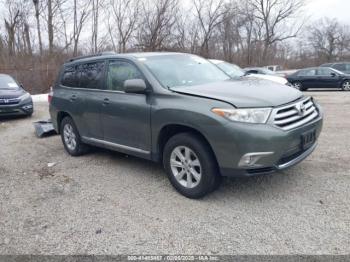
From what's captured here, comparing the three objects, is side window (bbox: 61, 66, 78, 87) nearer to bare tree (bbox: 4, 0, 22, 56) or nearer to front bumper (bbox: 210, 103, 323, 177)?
front bumper (bbox: 210, 103, 323, 177)

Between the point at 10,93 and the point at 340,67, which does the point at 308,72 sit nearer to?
the point at 340,67

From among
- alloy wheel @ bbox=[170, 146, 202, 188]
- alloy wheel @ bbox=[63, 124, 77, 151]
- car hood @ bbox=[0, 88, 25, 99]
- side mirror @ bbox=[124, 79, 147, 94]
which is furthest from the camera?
car hood @ bbox=[0, 88, 25, 99]

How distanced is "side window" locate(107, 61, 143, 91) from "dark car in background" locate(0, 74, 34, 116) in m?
6.77

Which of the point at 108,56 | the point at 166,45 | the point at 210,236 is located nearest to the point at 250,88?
the point at 210,236

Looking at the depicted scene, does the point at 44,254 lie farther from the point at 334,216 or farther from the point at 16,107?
the point at 16,107

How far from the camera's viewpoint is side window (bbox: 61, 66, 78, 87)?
6023 millimetres

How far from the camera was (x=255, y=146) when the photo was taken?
3463 mm

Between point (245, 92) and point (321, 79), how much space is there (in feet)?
52.3

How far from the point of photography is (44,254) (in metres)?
3.06

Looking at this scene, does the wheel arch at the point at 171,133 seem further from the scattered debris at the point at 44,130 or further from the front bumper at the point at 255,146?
the scattered debris at the point at 44,130

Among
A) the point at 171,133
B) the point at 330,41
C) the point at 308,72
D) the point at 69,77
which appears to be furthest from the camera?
the point at 330,41

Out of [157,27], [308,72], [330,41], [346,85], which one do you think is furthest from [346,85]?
[330,41]

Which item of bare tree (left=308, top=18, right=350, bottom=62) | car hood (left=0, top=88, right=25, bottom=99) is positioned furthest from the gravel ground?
bare tree (left=308, top=18, right=350, bottom=62)

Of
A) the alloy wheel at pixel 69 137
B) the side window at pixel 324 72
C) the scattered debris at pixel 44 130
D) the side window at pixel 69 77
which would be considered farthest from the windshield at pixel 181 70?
the side window at pixel 324 72
